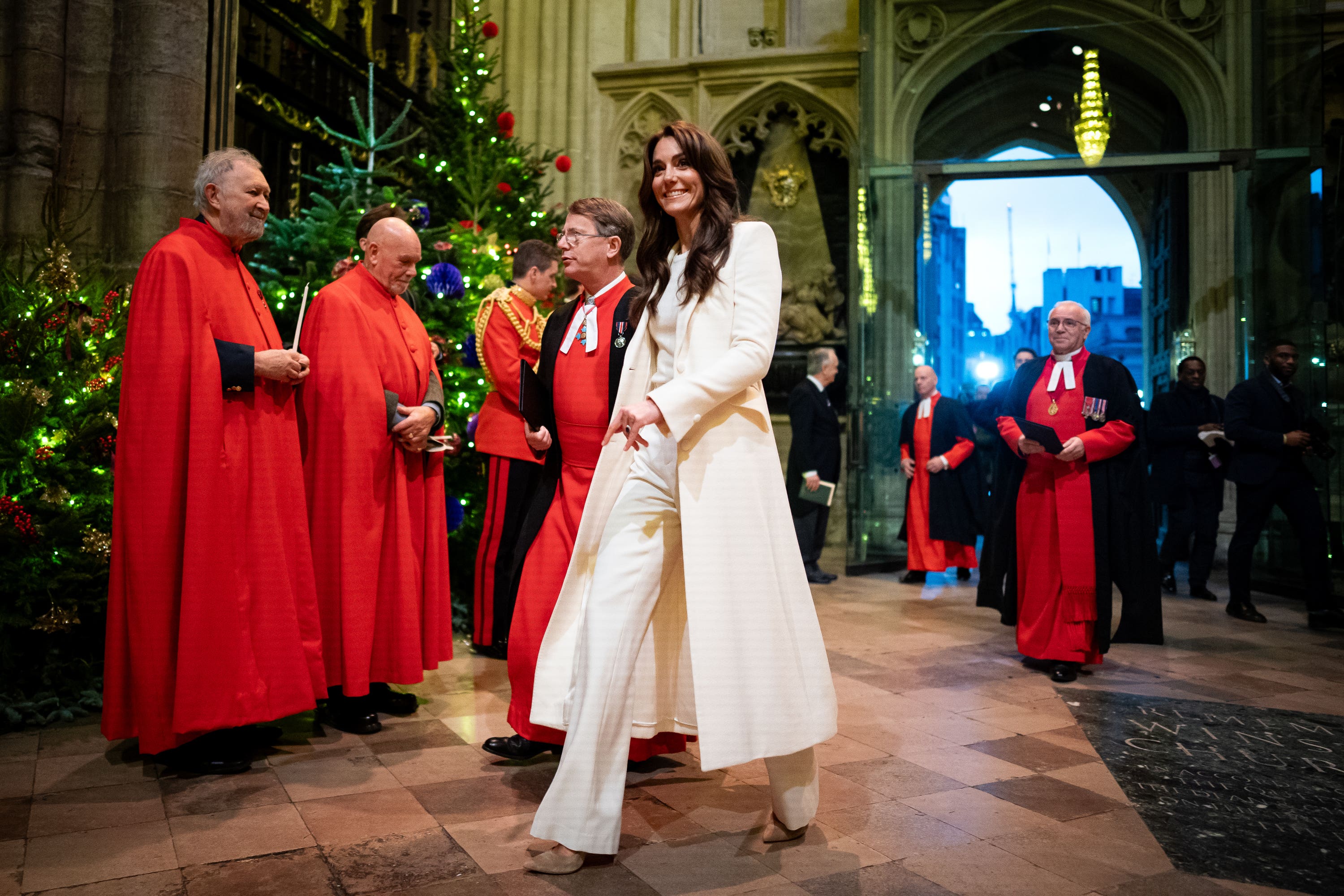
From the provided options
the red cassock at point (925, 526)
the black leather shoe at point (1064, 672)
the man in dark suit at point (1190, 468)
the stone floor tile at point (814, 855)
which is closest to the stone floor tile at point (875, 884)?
the stone floor tile at point (814, 855)

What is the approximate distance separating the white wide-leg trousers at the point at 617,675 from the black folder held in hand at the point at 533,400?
1.03 m

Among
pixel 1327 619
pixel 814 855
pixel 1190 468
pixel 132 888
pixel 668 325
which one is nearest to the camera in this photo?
pixel 132 888

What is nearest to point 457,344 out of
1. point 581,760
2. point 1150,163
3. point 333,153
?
point 333,153

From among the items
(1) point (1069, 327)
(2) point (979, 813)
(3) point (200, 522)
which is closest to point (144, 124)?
(3) point (200, 522)

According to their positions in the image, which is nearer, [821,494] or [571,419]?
[571,419]

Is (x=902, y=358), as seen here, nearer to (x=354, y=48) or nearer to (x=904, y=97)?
(x=904, y=97)

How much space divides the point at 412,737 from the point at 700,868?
155 cm

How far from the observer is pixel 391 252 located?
3820 mm

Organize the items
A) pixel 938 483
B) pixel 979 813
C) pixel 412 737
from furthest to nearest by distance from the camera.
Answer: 1. pixel 938 483
2. pixel 412 737
3. pixel 979 813

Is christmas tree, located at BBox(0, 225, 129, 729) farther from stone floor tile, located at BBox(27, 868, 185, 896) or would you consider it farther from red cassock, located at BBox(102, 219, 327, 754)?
stone floor tile, located at BBox(27, 868, 185, 896)

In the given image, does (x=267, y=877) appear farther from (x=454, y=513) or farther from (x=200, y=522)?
(x=454, y=513)

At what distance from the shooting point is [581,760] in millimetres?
2232

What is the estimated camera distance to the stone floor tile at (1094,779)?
117 inches

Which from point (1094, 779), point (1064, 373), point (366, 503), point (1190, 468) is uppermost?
point (1064, 373)
